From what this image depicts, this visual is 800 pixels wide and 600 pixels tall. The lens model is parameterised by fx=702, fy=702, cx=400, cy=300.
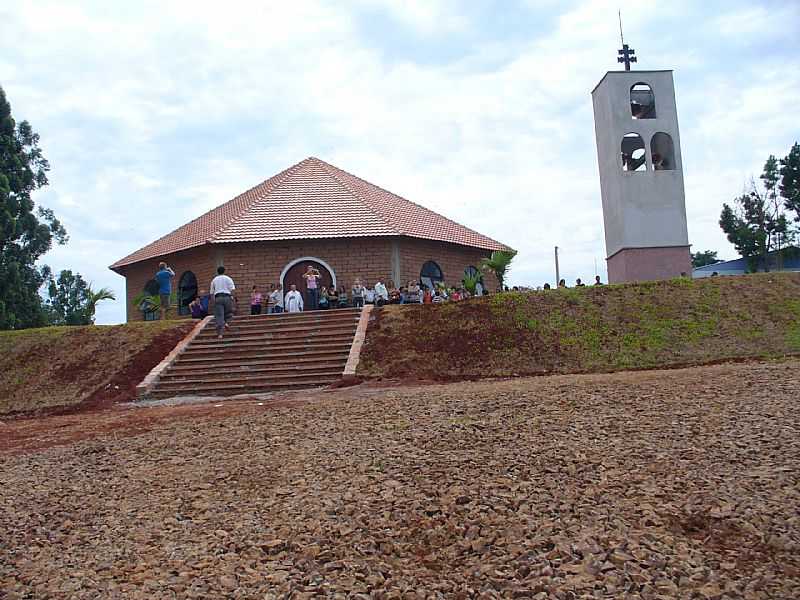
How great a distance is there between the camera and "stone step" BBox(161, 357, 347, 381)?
15250 mm

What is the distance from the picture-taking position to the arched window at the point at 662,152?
24.0m

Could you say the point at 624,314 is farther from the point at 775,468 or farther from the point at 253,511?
the point at 253,511

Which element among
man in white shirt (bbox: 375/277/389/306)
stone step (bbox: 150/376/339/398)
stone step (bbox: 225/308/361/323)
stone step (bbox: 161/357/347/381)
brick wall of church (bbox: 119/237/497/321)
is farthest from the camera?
brick wall of church (bbox: 119/237/497/321)

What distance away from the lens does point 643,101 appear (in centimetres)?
2444

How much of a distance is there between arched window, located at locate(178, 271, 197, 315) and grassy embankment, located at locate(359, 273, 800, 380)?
10053 millimetres

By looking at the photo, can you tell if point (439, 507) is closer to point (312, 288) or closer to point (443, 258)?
point (312, 288)

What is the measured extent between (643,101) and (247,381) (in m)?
17.4

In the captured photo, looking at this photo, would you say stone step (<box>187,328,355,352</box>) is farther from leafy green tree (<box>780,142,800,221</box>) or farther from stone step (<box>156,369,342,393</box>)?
leafy green tree (<box>780,142,800,221</box>)

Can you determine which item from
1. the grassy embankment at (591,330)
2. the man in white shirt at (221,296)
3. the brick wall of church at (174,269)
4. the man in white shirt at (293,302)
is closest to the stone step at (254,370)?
the grassy embankment at (591,330)

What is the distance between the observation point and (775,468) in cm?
539

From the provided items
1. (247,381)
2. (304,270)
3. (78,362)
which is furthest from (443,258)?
(78,362)

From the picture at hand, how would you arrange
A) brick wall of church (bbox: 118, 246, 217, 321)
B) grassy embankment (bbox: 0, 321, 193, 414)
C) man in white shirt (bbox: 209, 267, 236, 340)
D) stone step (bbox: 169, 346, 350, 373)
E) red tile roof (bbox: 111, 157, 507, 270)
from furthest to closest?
1. brick wall of church (bbox: 118, 246, 217, 321)
2. red tile roof (bbox: 111, 157, 507, 270)
3. man in white shirt (bbox: 209, 267, 236, 340)
4. stone step (bbox: 169, 346, 350, 373)
5. grassy embankment (bbox: 0, 321, 193, 414)

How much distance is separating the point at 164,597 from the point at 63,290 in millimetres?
70522

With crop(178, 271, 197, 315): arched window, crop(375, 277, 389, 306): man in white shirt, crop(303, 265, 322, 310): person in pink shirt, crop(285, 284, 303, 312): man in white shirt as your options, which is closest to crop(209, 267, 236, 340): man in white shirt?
crop(285, 284, 303, 312): man in white shirt
